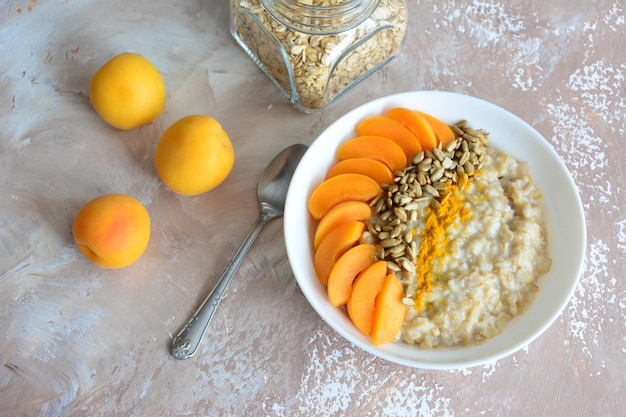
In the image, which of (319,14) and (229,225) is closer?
(319,14)

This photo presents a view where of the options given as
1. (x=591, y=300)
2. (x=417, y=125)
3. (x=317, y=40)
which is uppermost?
(x=317, y=40)

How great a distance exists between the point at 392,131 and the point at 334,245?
292mm

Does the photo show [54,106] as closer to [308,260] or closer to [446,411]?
[308,260]

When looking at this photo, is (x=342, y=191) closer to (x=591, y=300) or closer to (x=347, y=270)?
(x=347, y=270)

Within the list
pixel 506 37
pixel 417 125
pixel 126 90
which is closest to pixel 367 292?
pixel 417 125

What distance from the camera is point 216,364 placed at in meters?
1.35

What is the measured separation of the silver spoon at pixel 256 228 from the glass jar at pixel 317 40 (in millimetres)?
154

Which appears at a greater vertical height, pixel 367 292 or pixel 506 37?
pixel 506 37

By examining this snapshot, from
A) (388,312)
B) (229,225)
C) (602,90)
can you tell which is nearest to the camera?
(388,312)

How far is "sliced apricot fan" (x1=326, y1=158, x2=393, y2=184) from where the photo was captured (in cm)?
131

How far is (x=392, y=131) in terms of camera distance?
4.39 ft

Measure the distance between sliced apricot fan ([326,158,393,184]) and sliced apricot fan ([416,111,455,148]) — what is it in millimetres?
140

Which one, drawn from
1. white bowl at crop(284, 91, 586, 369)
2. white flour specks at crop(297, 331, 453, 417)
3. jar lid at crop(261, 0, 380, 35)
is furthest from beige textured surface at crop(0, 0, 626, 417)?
jar lid at crop(261, 0, 380, 35)

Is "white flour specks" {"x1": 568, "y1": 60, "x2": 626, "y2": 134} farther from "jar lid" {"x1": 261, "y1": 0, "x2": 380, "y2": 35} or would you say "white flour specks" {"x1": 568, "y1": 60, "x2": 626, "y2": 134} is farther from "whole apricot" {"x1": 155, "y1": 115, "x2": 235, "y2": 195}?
"whole apricot" {"x1": 155, "y1": 115, "x2": 235, "y2": 195}
